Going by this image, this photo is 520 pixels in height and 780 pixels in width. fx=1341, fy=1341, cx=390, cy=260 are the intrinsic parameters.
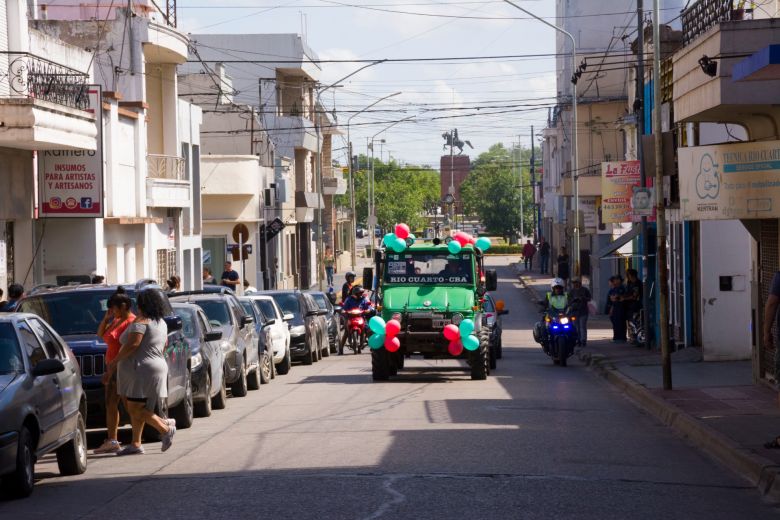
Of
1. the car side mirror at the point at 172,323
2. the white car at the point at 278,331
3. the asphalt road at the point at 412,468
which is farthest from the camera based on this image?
the white car at the point at 278,331

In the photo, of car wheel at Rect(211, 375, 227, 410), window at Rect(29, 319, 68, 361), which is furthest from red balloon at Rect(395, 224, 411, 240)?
window at Rect(29, 319, 68, 361)

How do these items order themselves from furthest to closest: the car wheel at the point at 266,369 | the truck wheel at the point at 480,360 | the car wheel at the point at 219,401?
the car wheel at the point at 266,369
the truck wheel at the point at 480,360
the car wheel at the point at 219,401

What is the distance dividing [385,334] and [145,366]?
9.99 meters

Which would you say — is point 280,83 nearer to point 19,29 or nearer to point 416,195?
point 19,29

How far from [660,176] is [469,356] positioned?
5.57m

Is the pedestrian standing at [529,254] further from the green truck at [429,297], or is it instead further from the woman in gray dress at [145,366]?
the woman in gray dress at [145,366]

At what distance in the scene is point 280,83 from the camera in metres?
71.1

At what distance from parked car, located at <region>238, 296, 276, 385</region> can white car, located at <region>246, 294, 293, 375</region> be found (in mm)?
302

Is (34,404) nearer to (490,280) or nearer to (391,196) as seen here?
(490,280)

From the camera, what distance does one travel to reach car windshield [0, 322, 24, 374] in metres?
11.7

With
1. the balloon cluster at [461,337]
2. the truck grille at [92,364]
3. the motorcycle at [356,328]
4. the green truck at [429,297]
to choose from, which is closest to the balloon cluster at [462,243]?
the green truck at [429,297]

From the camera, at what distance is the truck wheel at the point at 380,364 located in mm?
23953

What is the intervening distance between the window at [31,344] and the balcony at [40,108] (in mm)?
11963

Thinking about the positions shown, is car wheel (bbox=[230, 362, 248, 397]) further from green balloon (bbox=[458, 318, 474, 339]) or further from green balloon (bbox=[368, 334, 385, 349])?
green balloon (bbox=[458, 318, 474, 339])
